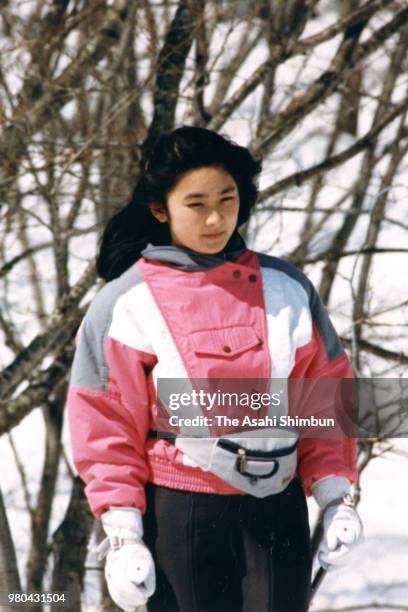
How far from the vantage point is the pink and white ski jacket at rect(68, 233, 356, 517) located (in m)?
1.77

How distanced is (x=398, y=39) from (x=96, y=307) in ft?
9.81

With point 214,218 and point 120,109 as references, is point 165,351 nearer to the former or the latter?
point 214,218

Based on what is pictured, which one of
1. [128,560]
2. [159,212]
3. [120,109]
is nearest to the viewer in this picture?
[128,560]

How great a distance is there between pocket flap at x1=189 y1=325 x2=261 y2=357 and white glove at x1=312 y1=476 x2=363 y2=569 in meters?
0.32

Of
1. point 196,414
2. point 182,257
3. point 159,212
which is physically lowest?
point 196,414

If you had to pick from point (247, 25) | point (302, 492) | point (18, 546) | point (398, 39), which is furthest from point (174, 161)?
point (18, 546)

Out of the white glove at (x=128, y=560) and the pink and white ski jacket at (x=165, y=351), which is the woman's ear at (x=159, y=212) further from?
the white glove at (x=128, y=560)

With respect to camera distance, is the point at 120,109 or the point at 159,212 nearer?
the point at 159,212

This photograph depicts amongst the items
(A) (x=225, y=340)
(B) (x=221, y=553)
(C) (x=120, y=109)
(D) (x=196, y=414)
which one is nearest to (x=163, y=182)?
(A) (x=225, y=340)

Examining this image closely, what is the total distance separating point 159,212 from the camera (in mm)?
1953

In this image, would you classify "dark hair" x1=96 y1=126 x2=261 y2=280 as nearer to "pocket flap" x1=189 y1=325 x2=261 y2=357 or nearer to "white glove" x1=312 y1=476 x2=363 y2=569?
"pocket flap" x1=189 y1=325 x2=261 y2=357

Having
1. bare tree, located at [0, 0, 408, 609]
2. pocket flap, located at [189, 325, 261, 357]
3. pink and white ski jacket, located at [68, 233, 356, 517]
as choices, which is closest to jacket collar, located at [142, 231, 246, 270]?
pink and white ski jacket, located at [68, 233, 356, 517]

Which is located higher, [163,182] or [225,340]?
[163,182]

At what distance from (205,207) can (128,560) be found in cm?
66
